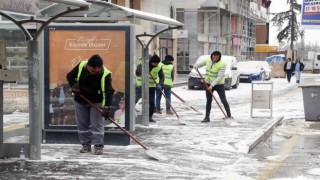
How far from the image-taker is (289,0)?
77.5 meters

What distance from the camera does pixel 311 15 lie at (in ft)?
66.4

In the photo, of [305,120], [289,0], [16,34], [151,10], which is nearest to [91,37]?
[16,34]

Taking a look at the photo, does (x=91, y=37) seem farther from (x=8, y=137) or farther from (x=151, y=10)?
(x=151, y=10)

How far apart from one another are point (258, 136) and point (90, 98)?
3.84 m

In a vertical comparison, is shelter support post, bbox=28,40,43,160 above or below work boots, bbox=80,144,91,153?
above

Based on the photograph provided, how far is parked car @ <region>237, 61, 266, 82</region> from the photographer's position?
122ft

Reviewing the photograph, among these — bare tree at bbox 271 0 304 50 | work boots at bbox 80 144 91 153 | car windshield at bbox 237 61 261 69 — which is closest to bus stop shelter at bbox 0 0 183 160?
work boots at bbox 80 144 91 153

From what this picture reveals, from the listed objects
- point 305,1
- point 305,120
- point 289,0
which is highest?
point 289,0

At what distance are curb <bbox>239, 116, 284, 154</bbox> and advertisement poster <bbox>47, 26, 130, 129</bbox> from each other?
2071 millimetres

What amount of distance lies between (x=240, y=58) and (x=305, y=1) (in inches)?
1645

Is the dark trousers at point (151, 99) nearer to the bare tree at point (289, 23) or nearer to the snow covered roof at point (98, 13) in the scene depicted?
the snow covered roof at point (98, 13)

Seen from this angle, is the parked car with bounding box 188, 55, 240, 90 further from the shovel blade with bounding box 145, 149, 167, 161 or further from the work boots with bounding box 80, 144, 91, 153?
the shovel blade with bounding box 145, 149, 167, 161

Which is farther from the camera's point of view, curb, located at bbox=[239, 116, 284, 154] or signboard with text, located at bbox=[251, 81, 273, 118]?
signboard with text, located at bbox=[251, 81, 273, 118]

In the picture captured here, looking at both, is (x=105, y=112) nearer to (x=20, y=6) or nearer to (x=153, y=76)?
(x=20, y=6)
